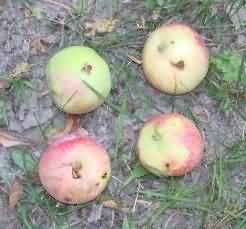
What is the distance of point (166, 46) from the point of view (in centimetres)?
274

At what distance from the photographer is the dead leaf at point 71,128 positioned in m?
2.86

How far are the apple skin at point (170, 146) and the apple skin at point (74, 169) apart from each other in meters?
0.19

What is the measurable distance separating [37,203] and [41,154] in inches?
8.7

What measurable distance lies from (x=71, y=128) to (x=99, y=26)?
523 mm

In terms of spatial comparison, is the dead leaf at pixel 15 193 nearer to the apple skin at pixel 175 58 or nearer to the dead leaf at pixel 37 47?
the dead leaf at pixel 37 47

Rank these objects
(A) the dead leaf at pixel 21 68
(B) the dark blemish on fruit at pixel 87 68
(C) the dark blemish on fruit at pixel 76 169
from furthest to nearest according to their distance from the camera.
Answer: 1. (A) the dead leaf at pixel 21 68
2. (B) the dark blemish on fruit at pixel 87 68
3. (C) the dark blemish on fruit at pixel 76 169

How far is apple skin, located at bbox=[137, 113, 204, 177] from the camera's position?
2688 mm

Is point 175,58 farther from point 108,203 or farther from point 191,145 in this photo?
point 108,203

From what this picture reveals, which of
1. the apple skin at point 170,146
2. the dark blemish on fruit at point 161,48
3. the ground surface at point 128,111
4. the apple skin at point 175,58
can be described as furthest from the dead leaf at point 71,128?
the dark blemish on fruit at point 161,48

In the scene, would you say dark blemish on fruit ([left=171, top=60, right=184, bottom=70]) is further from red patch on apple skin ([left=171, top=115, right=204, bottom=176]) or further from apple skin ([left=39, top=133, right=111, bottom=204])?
apple skin ([left=39, top=133, right=111, bottom=204])

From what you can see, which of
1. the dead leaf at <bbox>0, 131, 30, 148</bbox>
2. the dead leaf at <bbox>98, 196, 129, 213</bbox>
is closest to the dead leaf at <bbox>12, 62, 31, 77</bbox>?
the dead leaf at <bbox>0, 131, 30, 148</bbox>

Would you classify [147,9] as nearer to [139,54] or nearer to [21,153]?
[139,54]

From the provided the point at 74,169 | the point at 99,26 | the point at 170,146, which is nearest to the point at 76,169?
the point at 74,169

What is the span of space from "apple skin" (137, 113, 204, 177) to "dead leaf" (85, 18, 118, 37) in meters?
0.53
